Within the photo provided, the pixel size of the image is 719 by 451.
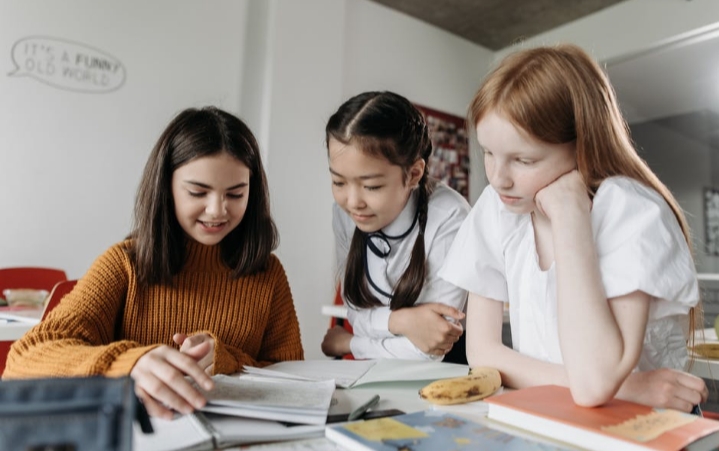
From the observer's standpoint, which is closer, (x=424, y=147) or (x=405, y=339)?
(x=405, y=339)

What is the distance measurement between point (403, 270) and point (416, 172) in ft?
0.83

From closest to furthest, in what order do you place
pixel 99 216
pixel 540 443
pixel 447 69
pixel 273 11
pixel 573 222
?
pixel 540 443 → pixel 573 222 → pixel 99 216 → pixel 273 11 → pixel 447 69

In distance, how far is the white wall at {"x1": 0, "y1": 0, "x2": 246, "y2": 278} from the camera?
2.51 metres

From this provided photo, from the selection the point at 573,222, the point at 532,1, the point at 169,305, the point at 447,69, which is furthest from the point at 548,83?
the point at 447,69

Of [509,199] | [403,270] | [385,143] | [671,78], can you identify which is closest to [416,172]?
[385,143]

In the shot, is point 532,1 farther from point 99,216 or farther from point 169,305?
point 169,305

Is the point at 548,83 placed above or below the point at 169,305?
above

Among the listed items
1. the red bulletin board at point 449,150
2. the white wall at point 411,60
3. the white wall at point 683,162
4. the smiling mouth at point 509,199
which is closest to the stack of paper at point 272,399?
the smiling mouth at point 509,199

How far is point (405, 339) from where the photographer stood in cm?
128

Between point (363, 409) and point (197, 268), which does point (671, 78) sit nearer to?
point (197, 268)

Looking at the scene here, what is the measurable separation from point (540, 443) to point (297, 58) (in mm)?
3094

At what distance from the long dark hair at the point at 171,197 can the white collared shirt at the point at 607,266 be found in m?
0.46

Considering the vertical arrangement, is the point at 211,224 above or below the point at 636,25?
below

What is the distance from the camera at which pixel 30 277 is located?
237 cm
